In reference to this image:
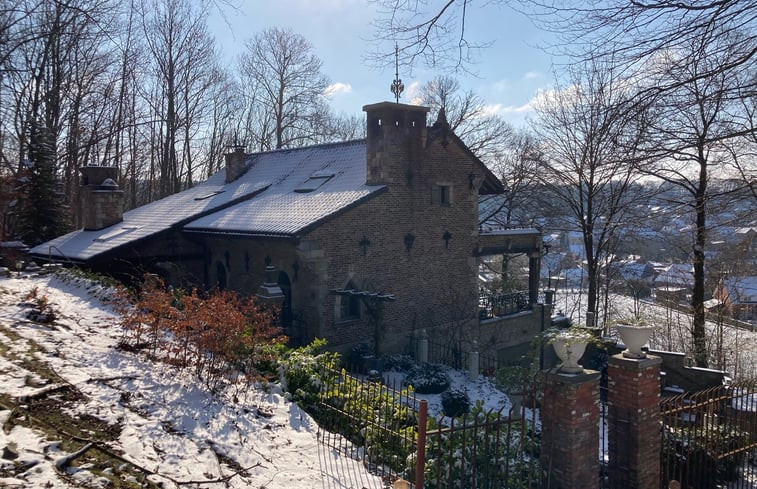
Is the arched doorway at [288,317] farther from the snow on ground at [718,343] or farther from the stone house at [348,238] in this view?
the snow on ground at [718,343]

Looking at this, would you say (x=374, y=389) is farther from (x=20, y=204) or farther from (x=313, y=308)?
(x=20, y=204)

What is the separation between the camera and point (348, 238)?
14.8m

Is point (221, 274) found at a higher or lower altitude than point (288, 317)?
higher

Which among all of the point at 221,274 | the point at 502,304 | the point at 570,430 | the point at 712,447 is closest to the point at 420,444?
the point at 570,430

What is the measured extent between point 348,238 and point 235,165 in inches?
399

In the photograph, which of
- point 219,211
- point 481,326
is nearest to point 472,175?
point 481,326

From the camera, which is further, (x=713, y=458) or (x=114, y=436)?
(x=713, y=458)

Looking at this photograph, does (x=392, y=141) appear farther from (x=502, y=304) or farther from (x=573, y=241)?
(x=573, y=241)

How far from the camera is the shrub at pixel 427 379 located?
13383 mm

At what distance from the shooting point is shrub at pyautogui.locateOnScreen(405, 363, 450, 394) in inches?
527

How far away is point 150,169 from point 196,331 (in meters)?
30.3

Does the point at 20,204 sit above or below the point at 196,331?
above

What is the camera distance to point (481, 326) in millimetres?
18891

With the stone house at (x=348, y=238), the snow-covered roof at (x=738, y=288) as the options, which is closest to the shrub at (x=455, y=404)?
the stone house at (x=348, y=238)
